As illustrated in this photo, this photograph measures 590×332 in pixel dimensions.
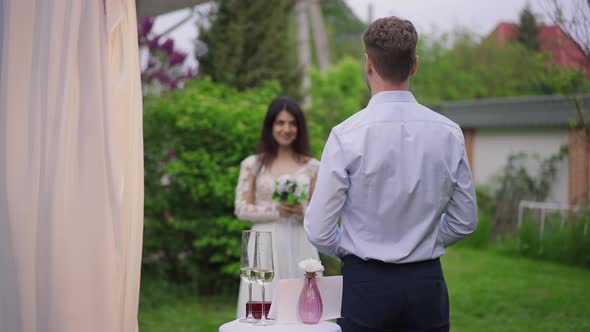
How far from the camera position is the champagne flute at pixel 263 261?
2.66m

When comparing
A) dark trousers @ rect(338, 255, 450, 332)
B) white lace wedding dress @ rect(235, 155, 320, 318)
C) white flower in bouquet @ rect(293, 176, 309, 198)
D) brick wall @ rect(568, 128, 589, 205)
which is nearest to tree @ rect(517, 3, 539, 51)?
brick wall @ rect(568, 128, 589, 205)

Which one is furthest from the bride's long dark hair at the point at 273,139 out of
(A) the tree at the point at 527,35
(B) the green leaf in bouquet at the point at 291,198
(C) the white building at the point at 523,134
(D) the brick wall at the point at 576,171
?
(A) the tree at the point at 527,35

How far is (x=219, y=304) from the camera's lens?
8.05 meters

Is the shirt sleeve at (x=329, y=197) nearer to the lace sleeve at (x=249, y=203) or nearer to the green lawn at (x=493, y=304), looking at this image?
the lace sleeve at (x=249, y=203)

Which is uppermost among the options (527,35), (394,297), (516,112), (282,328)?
(527,35)

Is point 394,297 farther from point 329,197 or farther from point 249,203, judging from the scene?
point 249,203

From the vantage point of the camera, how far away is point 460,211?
2.67 meters

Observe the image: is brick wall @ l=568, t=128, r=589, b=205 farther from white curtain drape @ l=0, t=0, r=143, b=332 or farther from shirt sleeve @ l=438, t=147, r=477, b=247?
white curtain drape @ l=0, t=0, r=143, b=332

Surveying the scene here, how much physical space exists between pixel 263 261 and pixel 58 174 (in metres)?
0.88

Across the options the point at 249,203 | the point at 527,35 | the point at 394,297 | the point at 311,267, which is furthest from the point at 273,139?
the point at 527,35

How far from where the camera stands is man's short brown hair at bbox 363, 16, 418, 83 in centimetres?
253

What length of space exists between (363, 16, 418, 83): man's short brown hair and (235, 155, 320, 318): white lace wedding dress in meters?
2.67

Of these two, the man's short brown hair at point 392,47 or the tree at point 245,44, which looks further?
the tree at point 245,44

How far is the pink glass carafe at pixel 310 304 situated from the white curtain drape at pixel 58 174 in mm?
784
